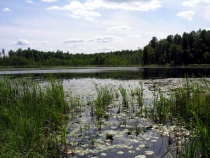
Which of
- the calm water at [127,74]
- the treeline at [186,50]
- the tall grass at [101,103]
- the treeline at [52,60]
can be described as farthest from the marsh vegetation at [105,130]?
the treeline at [52,60]

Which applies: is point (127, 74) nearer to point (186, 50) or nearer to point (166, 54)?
point (186, 50)

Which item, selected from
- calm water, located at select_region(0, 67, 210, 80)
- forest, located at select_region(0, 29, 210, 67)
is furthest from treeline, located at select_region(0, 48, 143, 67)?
calm water, located at select_region(0, 67, 210, 80)

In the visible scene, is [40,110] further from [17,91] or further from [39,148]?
[17,91]

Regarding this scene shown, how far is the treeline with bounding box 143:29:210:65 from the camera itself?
328 ft

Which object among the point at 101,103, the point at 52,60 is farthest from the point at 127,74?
the point at 52,60

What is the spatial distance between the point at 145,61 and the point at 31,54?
242 feet

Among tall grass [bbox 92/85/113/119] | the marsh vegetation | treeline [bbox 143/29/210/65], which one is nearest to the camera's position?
the marsh vegetation

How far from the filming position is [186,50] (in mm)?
100688

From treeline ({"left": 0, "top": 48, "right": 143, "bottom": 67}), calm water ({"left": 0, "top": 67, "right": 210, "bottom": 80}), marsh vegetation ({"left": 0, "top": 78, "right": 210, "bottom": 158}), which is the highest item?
treeline ({"left": 0, "top": 48, "right": 143, "bottom": 67})

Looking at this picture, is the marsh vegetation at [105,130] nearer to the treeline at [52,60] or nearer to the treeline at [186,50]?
the treeline at [186,50]

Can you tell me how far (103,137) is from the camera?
9148 millimetres

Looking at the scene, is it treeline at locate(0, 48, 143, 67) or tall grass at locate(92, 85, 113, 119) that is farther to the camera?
treeline at locate(0, 48, 143, 67)

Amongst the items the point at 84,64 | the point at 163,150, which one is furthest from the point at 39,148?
the point at 84,64

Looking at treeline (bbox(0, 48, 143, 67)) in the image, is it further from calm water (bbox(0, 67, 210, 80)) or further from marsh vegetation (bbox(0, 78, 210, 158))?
marsh vegetation (bbox(0, 78, 210, 158))
